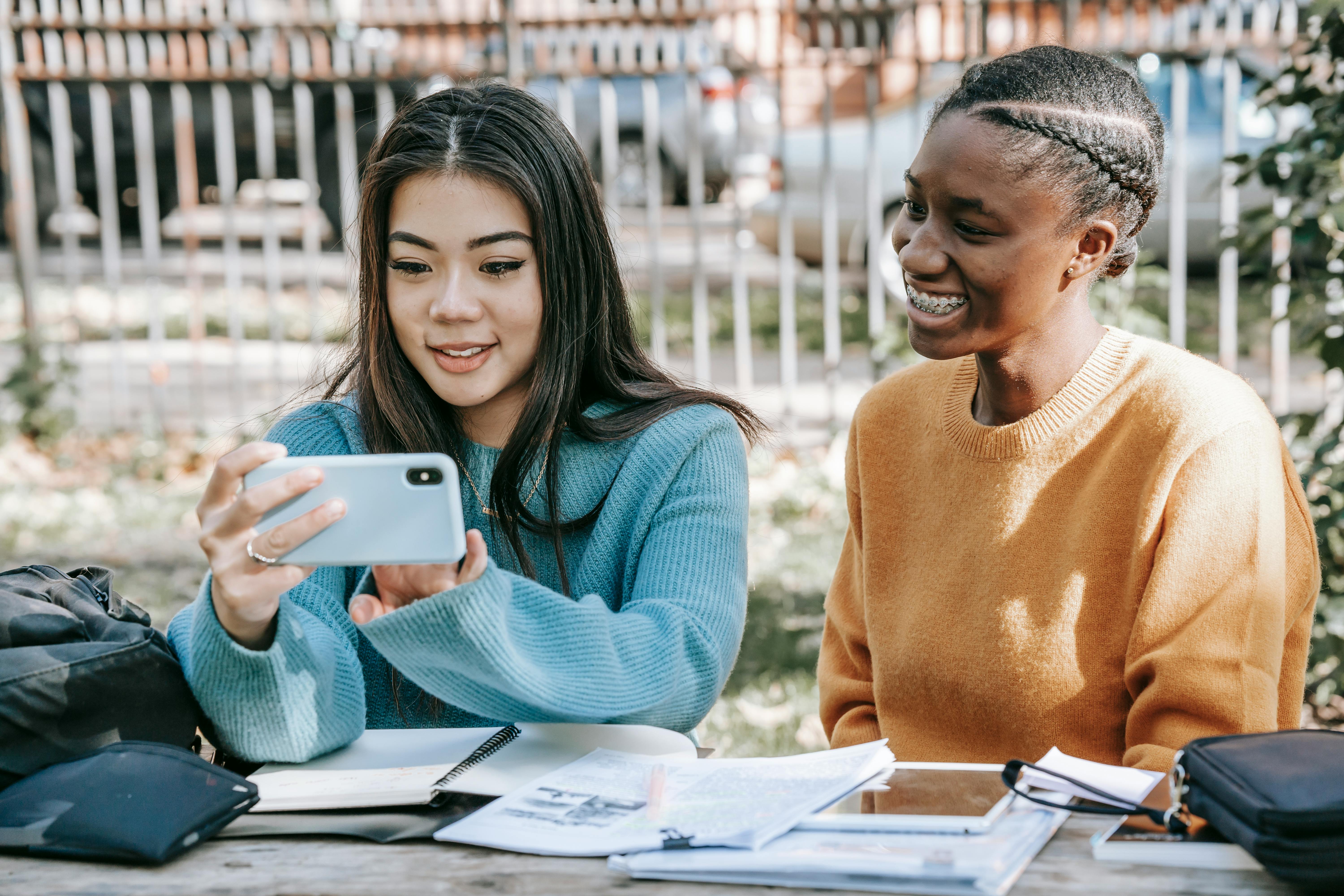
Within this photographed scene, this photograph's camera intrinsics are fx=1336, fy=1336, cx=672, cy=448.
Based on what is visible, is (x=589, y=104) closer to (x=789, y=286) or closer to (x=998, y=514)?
(x=789, y=286)

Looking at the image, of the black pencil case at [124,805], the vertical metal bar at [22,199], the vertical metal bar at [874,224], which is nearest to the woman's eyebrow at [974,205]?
the black pencil case at [124,805]

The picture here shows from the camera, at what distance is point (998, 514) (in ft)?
6.45

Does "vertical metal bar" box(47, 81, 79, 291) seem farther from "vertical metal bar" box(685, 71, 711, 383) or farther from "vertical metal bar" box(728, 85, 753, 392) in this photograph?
"vertical metal bar" box(728, 85, 753, 392)

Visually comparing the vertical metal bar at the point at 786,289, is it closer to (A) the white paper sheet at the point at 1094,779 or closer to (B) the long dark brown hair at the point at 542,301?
(B) the long dark brown hair at the point at 542,301

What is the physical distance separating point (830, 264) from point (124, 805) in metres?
4.62

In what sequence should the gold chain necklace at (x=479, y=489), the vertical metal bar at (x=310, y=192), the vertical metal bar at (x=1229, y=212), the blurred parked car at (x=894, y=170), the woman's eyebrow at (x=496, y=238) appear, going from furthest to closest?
the blurred parked car at (x=894, y=170) → the vertical metal bar at (x=310, y=192) → the vertical metal bar at (x=1229, y=212) → the gold chain necklace at (x=479, y=489) → the woman's eyebrow at (x=496, y=238)

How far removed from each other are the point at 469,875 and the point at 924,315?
101cm

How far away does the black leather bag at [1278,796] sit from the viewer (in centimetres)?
117

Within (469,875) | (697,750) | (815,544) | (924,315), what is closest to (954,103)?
(924,315)

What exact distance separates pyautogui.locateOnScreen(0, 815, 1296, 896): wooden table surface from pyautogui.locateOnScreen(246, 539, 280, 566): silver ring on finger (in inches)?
11.7

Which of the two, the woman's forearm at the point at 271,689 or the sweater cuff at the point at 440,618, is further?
the woman's forearm at the point at 271,689

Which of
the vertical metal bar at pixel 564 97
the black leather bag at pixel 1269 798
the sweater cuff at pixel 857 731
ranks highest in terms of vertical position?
the vertical metal bar at pixel 564 97

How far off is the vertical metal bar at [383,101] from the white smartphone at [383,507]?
3983 millimetres

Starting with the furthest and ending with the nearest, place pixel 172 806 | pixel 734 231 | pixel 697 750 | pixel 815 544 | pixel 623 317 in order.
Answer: pixel 734 231
pixel 815 544
pixel 623 317
pixel 697 750
pixel 172 806
